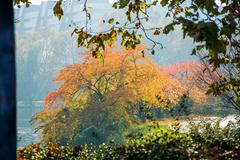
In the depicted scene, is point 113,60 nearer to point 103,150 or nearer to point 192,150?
point 103,150

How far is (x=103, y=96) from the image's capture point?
2822 centimetres

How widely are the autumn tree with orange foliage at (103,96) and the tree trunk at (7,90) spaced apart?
956 inches

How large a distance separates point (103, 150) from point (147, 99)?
664 inches

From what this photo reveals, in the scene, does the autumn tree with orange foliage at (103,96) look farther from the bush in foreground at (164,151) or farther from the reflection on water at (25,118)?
the reflection on water at (25,118)

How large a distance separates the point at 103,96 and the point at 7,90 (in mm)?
26250

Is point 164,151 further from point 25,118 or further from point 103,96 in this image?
point 25,118

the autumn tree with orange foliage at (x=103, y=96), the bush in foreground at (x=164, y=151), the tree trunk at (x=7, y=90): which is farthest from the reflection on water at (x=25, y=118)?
the tree trunk at (x=7, y=90)

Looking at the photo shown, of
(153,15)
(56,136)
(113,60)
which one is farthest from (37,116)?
(153,15)

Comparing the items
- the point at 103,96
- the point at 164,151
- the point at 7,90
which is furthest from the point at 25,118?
the point at 7,90

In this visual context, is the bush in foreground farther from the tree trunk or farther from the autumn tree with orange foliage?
the autumn tree with orange foliage

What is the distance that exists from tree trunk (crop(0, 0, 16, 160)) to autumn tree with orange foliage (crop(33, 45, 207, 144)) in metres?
24.3

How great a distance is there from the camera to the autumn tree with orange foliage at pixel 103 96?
→ 26.7 meters

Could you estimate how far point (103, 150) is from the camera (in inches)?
439

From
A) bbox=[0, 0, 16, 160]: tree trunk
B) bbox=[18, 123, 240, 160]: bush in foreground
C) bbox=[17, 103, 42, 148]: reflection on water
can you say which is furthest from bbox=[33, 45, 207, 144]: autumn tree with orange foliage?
bbox=[17, 103, 42, 148]: reflection on water
